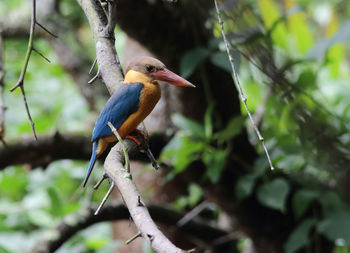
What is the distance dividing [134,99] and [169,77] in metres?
0.11

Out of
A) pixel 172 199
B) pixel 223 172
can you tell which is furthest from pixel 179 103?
pixel 172 199

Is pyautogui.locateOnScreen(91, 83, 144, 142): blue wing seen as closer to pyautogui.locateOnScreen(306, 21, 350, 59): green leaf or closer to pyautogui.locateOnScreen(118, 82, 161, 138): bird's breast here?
pyautogui.locateOnScreen(118, 82, 161, 138): bird's breast

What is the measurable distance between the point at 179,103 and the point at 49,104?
1.89 metres

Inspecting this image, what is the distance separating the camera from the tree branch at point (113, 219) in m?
Answer: 2.42

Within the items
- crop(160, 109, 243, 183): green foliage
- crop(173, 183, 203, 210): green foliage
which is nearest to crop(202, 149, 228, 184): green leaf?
crop(160, 109, 243, 183): green foliage

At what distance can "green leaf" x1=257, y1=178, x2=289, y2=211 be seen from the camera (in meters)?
2.42

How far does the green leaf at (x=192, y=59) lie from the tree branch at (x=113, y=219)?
0.72 meters

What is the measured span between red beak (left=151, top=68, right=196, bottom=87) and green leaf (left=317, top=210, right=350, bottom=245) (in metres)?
1.43

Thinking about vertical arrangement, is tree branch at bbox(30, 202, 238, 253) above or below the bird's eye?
above

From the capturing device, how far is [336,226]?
240cm

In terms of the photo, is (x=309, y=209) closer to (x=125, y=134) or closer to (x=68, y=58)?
(x=125, y=134)

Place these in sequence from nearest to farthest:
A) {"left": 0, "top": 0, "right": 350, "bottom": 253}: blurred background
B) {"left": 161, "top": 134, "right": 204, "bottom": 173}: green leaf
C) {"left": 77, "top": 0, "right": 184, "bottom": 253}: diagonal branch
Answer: {"left": 77, "top": 0, "right": 184, "bottom": 253}: diagonal branch
{"left": 0, "top": 0, "right": 350, "bottom": 253}: blurred background
{"left": 161, "top": 134, "right": 204, "bottom": 173}: green leaf

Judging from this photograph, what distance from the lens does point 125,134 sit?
1385mm

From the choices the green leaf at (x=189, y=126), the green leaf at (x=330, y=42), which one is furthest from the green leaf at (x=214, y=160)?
the green leaf at (x=330, y=42)
